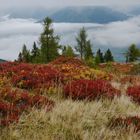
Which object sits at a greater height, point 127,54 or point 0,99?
point 0,99

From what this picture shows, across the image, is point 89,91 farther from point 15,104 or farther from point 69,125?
point 69,125

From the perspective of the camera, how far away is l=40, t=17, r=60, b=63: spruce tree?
72.2m

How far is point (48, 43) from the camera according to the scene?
72.8 meters

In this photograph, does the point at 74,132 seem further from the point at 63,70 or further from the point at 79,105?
the point at 63,70

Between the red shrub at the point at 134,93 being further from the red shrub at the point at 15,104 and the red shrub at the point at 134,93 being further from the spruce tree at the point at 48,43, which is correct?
the spruce tree at the point at 48,43

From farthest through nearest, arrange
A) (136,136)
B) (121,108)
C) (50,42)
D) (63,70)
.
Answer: (50,42) → (63,70) → (121,108) → (136,136)

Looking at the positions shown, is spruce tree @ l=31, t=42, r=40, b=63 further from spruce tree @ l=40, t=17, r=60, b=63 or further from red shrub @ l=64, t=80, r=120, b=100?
red shrub @ l=64, t=80, r=120, b=100

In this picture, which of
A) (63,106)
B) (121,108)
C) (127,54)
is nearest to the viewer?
(63,106)

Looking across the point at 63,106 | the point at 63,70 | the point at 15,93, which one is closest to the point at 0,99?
the point at 15,93

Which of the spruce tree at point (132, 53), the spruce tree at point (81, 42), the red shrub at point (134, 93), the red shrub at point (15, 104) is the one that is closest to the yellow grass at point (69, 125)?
the red shrub at point (15, 104)

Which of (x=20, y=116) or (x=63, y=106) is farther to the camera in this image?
(x=63, y=106)

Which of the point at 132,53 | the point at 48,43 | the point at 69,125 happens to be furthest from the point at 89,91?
the point at 132,53

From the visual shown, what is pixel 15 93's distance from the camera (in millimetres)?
10227

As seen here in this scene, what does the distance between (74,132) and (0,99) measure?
7.85 feet
